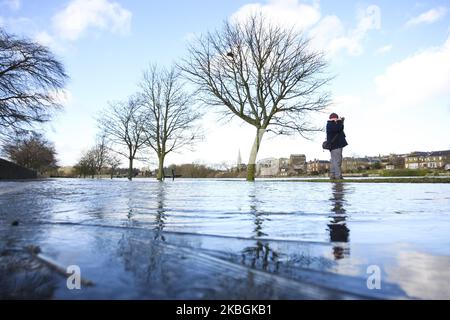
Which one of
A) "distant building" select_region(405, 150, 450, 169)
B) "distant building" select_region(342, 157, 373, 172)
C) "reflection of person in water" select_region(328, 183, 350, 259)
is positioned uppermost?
"distant building" select_region(405, 150, 450, 169)

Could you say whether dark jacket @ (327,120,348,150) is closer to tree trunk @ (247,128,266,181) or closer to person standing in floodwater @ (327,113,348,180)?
person standing in floodwater @ (327,113,348,180)

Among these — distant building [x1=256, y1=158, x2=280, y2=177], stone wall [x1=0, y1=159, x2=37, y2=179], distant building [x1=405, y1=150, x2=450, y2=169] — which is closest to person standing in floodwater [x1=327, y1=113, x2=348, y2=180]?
distant building [x1=256, y1=158, x2=280, y2=177]

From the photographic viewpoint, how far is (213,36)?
16.9 meters

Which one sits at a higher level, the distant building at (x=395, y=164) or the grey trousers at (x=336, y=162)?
the distant building at (x=395, y=164)

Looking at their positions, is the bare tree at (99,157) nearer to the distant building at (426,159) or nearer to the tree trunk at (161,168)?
the tree trunk at (161,168)

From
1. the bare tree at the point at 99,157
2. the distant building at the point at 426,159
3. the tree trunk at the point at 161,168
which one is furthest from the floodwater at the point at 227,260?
the distant building at the point at 426,159

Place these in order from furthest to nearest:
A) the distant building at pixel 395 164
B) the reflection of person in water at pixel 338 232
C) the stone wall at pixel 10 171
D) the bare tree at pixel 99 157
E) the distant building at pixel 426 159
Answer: the distant building at pixel 426 159 < the distant building at pixel 395 164 < the bare tree at pixel 99 157 < the stone wall at pixel 10 171 < the reflection of person in water at pixel 338 232

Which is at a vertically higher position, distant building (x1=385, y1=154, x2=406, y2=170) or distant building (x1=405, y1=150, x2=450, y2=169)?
distant building (x1=405, y1=150, x2=450, y2=169)

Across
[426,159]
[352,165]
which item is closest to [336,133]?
[352,165]

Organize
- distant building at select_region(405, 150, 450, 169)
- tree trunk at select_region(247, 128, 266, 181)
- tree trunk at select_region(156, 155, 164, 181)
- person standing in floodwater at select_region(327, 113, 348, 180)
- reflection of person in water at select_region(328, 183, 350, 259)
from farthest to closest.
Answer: distant building at select_region(405, 150, 450, 169), tree trunk at select_region(156, 155, 164, 181), tree trunk at select_region(247, 128, 266, 181), person standing in floodwater at select_region(327, 113, 348, 180), reflection of person in water at select_region(328, 183, 350, 259)

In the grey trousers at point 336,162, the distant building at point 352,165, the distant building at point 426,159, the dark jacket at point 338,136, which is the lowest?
the grey trousers at point 336,162

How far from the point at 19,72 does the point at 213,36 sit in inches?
373
